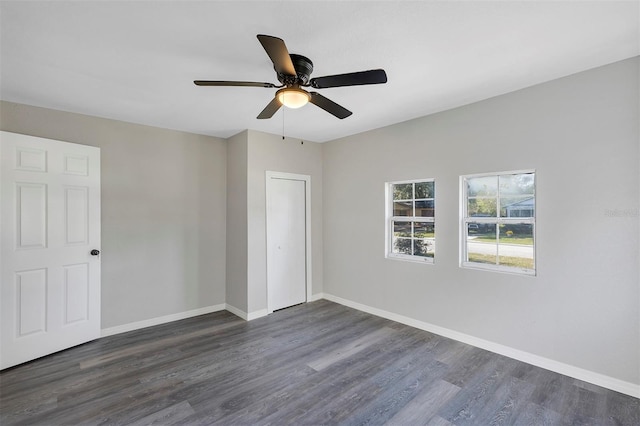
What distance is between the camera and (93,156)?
132 inches

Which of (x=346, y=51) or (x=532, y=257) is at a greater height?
(x=346, y=51)

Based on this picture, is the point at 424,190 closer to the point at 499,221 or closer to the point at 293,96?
the point at 499,221

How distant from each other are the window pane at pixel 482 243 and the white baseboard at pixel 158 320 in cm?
360

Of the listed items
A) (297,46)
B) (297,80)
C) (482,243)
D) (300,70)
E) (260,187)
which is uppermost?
(297,46)

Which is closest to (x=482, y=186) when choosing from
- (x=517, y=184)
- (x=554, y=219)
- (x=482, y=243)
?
(x=517, y=184)

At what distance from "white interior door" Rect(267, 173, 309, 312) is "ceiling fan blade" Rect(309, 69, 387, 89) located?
8.14ft

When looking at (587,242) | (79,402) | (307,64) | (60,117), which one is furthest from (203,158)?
(587,242)

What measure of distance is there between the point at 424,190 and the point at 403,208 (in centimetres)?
40

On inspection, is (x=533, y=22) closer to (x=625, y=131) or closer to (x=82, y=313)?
(x=625, y=131)

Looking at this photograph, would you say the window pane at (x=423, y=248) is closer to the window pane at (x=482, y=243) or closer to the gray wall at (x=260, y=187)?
the window pane at (x=482, y=243)

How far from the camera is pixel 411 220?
3.91 meters

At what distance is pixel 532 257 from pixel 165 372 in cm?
373

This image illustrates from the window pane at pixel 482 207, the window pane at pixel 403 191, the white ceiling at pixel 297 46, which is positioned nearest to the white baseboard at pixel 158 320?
the white ceiling at pixel 297 46

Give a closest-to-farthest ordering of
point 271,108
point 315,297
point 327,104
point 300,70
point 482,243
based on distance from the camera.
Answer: point 300,70, point 327,104, point 271,108, point 482,243, point 315,297
